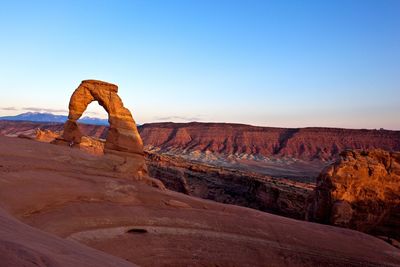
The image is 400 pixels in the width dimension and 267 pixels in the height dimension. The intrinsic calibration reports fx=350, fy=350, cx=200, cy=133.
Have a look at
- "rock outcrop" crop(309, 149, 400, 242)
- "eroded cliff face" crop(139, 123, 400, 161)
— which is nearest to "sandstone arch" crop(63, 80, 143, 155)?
"rock outcrop" crop(309, 149, 400, 242)

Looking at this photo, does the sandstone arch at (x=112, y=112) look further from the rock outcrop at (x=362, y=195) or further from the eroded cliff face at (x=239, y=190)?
the rock outcrop at (x=362, y=195)

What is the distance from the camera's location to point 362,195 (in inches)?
749

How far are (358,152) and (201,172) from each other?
87.0 ft

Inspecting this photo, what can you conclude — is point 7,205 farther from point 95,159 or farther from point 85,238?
point 95,159

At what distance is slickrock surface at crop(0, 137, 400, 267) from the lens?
1155cm

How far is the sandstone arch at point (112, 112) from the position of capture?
20.3 meters

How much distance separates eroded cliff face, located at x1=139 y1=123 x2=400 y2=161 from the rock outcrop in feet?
287

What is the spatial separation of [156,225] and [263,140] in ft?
353

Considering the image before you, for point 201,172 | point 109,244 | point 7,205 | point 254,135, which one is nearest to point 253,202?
point 201,172

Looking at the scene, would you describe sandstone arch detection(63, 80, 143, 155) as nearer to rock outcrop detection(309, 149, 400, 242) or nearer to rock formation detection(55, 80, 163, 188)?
rock formation detection(55, 80, 163, 188)

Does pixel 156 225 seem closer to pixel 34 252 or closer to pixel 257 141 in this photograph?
pixel 34 252

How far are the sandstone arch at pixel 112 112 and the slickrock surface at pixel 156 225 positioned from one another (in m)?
4.83

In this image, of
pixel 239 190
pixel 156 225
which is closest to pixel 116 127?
pixel 156 225

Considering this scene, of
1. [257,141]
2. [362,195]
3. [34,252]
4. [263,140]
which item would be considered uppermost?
[263,140]
